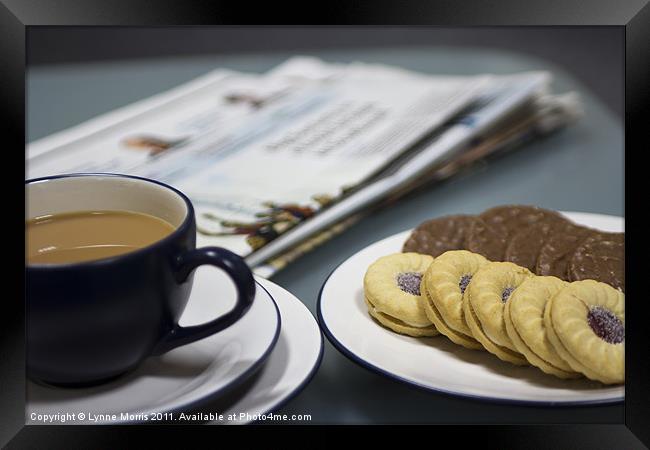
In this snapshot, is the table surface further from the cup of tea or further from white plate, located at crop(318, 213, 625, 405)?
the cup of tea

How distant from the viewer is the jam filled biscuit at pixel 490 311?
23.9 inches

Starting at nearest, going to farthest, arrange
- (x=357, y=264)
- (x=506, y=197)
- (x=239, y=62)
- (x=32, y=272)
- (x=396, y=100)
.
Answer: (x=32, y=272) < (x=357, y=264) < (x=506, y=197) < (x=396, y=100) < (x=239, y=62)

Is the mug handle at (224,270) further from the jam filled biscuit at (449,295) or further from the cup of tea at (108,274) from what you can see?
the jam filled biscuit at (449,295)

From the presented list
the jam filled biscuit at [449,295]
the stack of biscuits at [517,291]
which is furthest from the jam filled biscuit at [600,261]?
the jam filled biscuit at [449,295]

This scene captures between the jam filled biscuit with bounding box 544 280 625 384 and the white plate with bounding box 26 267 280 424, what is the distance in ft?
0.72

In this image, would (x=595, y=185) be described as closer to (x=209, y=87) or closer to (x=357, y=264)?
(x=357, y=264)

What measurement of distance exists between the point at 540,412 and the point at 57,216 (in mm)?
431

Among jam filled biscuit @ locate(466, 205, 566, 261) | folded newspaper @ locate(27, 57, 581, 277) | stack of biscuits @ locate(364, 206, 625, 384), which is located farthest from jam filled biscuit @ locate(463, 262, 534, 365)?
folded newspaper @ locate(27, 57, 581, 277)

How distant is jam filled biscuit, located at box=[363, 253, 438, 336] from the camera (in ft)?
2.19

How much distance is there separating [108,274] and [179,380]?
0.11 meters

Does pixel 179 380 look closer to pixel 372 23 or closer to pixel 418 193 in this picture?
pixel 372 23

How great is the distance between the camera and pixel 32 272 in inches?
20.8

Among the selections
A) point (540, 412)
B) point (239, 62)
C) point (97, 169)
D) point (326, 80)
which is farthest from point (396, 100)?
point (540, 412)

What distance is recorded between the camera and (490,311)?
0.61m
